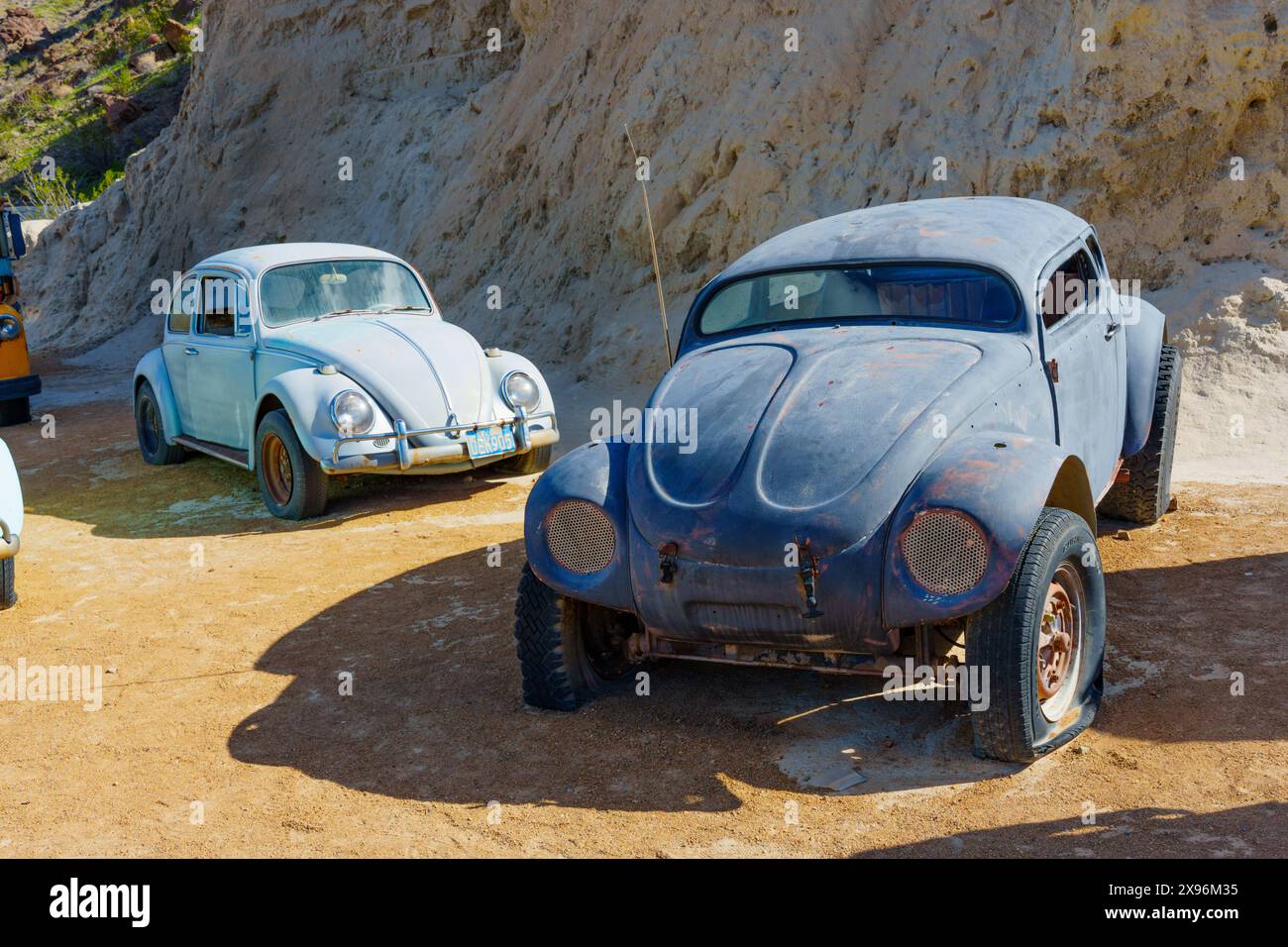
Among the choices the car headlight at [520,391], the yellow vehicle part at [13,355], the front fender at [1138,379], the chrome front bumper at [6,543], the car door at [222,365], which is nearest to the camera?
the front fender at [1138,379]

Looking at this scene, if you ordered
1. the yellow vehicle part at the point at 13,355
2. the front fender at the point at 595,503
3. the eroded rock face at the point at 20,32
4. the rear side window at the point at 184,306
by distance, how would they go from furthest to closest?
the eroded rock face at the point at 20,32 < the yellow vehicle part at the point at 13,355 < the rear side window at the point at 184,306 < the front fender at the point at 595,503

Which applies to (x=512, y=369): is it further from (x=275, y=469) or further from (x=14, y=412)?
(x=14, y=412)

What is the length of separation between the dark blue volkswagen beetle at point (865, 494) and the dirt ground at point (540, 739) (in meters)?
0.30

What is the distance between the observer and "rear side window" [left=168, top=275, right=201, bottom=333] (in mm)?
10172

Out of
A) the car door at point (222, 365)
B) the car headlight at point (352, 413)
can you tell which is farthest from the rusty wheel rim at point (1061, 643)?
the car door at point (222, 365)

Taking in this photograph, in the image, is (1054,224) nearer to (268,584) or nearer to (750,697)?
(750,697)

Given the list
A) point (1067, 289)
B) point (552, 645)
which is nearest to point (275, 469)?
point (552, 645)

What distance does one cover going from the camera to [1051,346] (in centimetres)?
541

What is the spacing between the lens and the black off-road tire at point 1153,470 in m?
7.06

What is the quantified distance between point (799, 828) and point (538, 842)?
83cm

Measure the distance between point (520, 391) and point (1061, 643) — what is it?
5.23m

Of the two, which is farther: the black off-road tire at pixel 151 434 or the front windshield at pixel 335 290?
the black off-road tire at pixel 151 434

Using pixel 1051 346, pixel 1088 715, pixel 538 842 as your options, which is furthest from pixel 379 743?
pixel 1051 346

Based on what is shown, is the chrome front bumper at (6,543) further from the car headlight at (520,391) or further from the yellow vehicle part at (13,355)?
the yellow vehicle part at (13,355)
